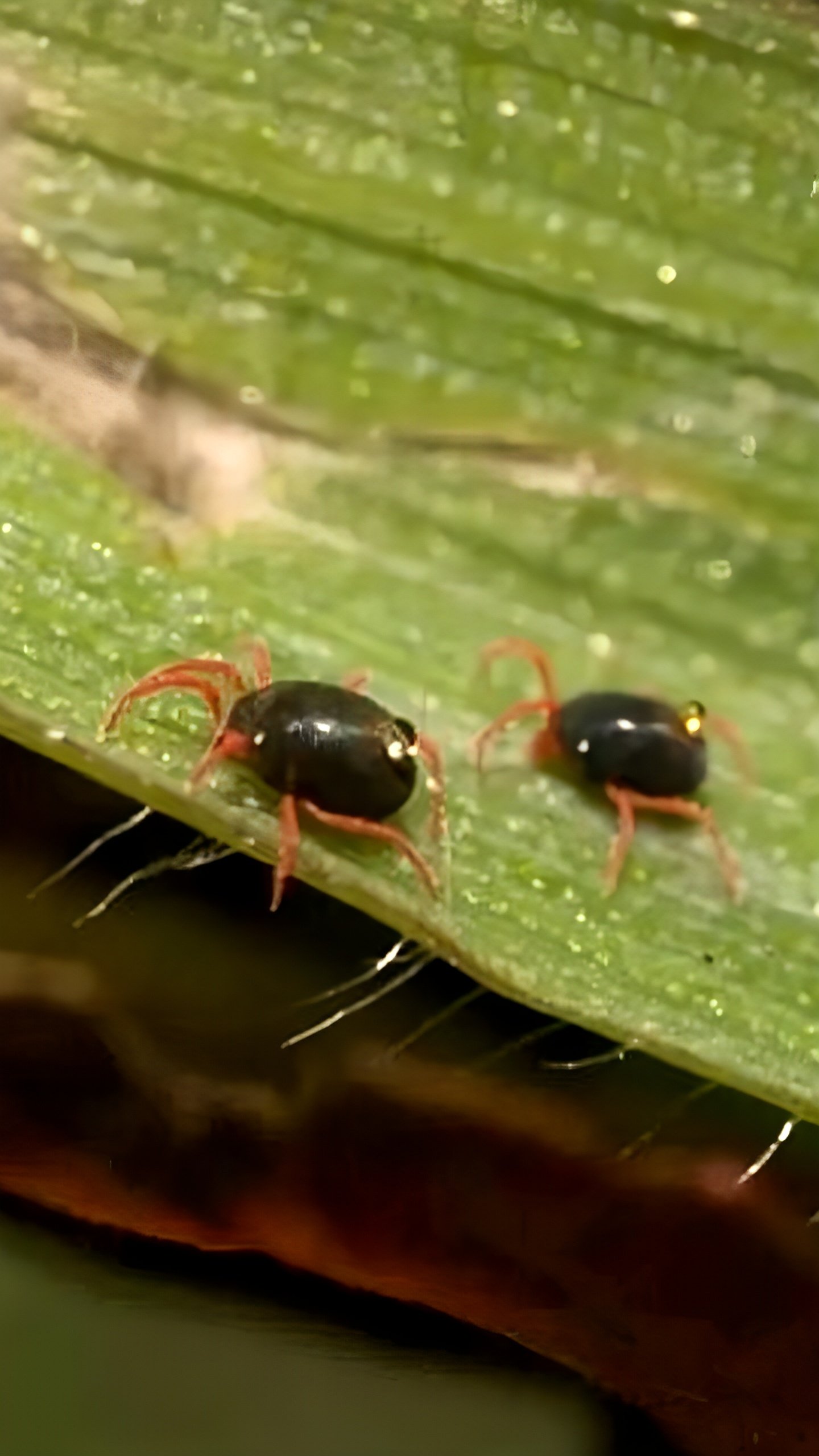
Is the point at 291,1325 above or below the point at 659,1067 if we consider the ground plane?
below

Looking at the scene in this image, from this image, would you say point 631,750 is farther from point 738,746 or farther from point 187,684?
point 187,684

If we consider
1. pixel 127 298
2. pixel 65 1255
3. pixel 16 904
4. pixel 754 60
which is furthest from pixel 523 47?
pixel 65 1255

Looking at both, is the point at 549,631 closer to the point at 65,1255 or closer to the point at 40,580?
the point at 40,580

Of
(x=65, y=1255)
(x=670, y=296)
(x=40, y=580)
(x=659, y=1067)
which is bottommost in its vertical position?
(x=65, y=1255)

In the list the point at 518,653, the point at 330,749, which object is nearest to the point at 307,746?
A: the point at 330,749

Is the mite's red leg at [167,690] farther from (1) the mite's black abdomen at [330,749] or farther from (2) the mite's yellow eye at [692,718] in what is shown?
(2) the mite's yellow eye at [692,718]

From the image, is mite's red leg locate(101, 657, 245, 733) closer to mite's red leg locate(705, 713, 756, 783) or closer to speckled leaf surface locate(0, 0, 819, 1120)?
speckled leaf surface locate(0, 0, 819, 1120)

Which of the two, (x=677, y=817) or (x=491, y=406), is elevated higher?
(x=491, y=406)

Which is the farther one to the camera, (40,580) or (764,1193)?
(764,1193)
